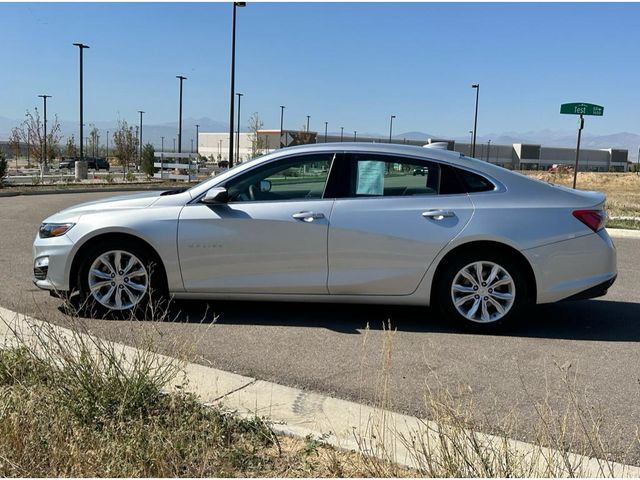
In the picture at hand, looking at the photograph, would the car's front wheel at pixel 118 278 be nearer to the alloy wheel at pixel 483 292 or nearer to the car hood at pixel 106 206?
the car hood at pixel 106 206

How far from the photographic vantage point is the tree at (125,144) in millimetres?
46812

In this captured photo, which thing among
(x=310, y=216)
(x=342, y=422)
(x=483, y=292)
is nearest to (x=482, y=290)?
(x=483, y=292)

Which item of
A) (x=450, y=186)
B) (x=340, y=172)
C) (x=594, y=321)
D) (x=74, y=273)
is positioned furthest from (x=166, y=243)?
(x=594, y=321)

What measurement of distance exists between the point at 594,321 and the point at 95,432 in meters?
4.93

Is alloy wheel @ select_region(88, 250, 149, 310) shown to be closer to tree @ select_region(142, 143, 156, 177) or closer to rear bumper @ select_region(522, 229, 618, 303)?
rear bumper @ select_region(522, 229, 618, 303)

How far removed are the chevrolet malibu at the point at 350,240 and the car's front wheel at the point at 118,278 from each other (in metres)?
0.01

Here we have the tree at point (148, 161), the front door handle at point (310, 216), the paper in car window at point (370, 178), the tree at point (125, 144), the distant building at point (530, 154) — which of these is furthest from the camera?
the distant building at point (530, 154)

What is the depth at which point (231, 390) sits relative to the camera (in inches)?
161

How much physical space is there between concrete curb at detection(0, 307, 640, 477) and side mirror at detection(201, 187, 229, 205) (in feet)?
5.39

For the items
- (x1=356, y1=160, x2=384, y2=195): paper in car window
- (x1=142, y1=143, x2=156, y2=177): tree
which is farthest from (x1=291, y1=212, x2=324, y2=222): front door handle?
(x1=142, y1=143, x2=156, y2=177): tree

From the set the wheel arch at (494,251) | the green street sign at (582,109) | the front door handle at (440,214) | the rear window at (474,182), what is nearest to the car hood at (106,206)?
the front door handle at (440,214)

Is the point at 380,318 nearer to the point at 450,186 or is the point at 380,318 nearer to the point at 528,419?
the point at 450,186

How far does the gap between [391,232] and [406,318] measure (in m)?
1.10

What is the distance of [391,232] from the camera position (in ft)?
17.9
